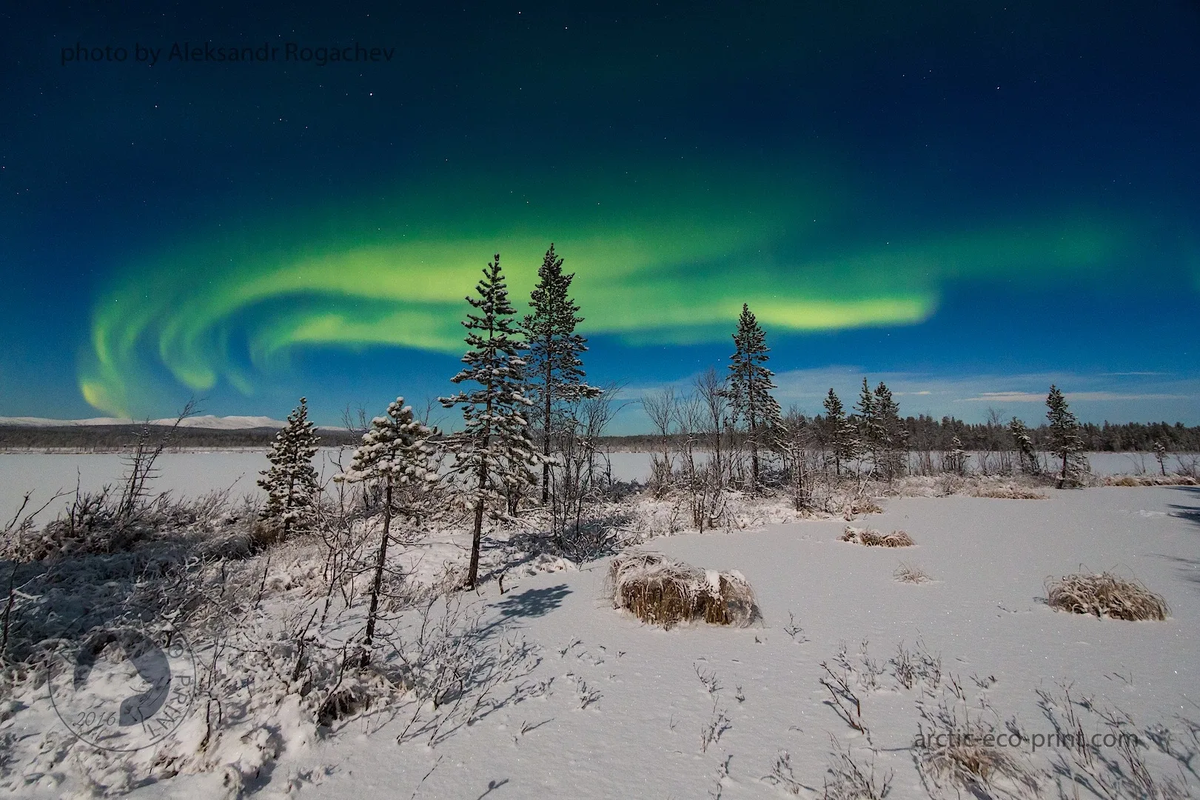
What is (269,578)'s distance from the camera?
10070mm

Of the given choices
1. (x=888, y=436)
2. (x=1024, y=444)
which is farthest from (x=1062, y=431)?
(x=888, y=436)

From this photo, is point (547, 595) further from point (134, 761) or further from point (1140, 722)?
point (1140, 722)

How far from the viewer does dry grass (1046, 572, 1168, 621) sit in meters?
6.17

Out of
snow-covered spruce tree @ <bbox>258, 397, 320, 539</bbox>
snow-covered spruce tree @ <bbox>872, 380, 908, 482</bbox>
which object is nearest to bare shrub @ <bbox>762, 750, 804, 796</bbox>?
snow-covered spruce tree @ <bbox>258, 397, 320, 539</bbox>

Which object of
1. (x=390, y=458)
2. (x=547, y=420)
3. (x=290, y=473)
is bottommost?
(x=290, y=473)

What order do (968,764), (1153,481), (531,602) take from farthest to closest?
(1153,481), (531,602), (968,764)

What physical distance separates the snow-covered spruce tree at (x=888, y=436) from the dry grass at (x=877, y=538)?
27.2 m

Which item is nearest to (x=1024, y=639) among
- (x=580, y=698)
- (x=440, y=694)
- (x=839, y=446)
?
(x=580, y=698)

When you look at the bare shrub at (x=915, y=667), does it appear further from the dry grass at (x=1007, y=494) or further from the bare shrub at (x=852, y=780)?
the dry grass at (x=1007, y=494)

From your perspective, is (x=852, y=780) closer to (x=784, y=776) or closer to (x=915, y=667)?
(x=784, y=776)

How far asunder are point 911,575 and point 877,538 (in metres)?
4.15

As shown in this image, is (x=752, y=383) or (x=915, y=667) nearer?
(x=915, y=667)

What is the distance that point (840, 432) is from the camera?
→ 1529 inches

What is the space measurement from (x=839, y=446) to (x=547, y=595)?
3437 centimetres
